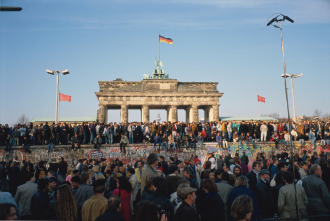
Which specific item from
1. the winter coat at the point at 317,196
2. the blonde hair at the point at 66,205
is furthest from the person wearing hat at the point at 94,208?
the winter coat at the point at 317,196

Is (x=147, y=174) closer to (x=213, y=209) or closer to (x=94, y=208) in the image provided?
(x=94, y=208)

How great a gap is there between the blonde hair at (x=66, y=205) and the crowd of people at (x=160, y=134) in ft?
50.0

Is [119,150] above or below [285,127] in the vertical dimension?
below

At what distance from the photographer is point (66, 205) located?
4.44m

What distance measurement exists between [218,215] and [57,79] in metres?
22.1

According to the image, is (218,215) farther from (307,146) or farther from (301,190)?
(307,146)

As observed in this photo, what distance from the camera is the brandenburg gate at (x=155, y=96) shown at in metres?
42.6

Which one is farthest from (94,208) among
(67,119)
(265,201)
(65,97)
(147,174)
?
(67,119)

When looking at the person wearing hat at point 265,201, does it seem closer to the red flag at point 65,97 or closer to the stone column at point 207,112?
the red flag at point 65,97

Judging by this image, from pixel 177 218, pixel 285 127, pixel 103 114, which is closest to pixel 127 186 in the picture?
pixel 177 218

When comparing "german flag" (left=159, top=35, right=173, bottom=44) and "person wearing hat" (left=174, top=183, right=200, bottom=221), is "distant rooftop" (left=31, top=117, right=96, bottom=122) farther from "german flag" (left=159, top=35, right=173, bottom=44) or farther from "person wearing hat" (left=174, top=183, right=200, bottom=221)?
"person wearing hat" (left=174, top=183, right=200, bottom=221)

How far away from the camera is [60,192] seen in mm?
4484

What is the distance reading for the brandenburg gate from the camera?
42625 mm

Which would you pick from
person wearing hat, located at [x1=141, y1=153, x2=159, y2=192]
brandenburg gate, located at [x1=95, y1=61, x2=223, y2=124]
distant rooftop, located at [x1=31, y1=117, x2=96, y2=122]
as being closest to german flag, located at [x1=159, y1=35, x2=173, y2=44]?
brandenburg gate, located at [x1=95, y1=61, x2=223, y2=124]
